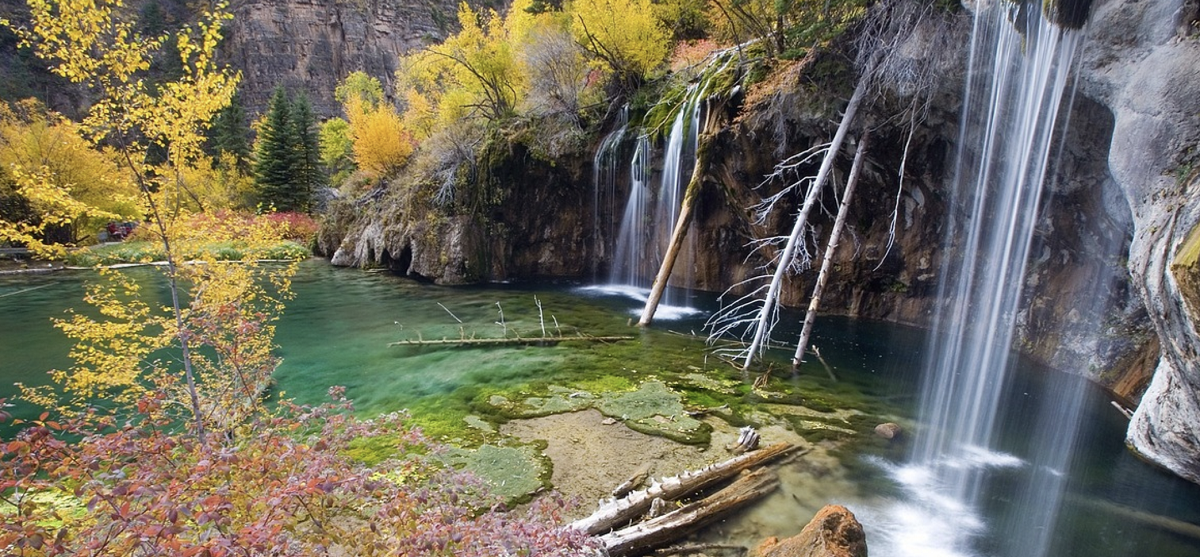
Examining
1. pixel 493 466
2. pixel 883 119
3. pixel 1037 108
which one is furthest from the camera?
pixel 883 119

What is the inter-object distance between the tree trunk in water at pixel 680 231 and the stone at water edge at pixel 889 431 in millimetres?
5548

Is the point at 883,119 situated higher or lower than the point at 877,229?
higher

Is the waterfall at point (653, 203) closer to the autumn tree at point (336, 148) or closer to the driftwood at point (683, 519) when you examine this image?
the driftwood at point (683, 519)

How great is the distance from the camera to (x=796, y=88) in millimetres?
11695

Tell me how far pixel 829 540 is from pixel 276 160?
42.1 m

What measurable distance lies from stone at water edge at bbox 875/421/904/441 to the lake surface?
0.27 meters

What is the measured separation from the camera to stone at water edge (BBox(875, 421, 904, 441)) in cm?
718

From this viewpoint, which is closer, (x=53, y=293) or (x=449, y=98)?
(x=53, y=293)

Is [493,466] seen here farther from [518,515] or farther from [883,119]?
[883,119]

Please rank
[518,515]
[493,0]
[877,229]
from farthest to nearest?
[493,0] < [877,229] < [518,515]

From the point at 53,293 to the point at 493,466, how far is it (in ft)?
67.0

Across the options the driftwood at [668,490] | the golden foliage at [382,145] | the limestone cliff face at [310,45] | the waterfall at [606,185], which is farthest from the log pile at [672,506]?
the limestone cliff face at [310,45]

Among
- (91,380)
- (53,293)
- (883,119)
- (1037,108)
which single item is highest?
(883,119)

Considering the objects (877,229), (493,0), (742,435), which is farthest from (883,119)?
(493,0)
